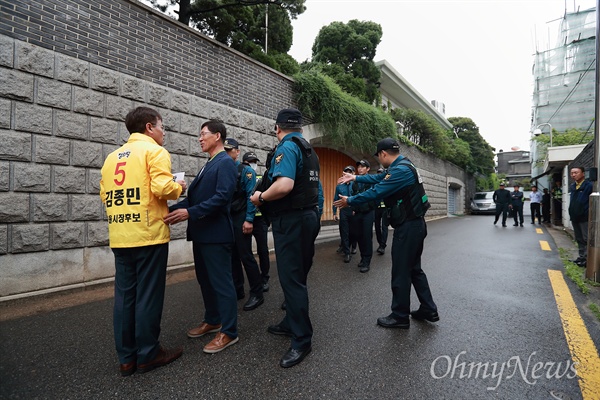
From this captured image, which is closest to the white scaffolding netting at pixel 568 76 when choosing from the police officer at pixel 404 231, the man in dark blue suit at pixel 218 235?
the police officer at pixel 404 231

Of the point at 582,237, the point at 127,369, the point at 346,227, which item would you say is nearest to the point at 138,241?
the point at 127,369

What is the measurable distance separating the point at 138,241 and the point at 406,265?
2.40 metres

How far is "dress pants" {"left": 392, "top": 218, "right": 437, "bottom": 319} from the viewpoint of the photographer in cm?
297

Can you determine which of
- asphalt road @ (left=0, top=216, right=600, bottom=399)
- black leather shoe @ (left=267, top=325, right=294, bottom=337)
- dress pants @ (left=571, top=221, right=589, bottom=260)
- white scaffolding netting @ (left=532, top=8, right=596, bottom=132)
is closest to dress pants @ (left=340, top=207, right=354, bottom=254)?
asphalt road @ (left=0, top=216, right=600, bottom=399)

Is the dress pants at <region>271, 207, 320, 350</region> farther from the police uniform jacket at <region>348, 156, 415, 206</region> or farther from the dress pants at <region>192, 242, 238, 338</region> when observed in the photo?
the police uniform jacket at <region>348, 156, 415, 206</region>

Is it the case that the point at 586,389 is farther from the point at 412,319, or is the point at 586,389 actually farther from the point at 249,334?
the point at 249,334

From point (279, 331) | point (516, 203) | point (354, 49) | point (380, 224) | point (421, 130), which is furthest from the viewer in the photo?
point (421, 130)

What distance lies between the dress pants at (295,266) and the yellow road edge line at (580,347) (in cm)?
185

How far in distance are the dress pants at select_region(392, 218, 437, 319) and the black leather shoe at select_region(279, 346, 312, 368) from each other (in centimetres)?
109

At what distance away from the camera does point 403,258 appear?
302 cm

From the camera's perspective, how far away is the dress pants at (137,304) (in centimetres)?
223

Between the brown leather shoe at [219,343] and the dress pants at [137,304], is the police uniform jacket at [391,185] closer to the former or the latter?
the brown leather shoe at [219,343]

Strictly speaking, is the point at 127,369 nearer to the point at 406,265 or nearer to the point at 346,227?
the point at 406,265

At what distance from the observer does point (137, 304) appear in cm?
224
